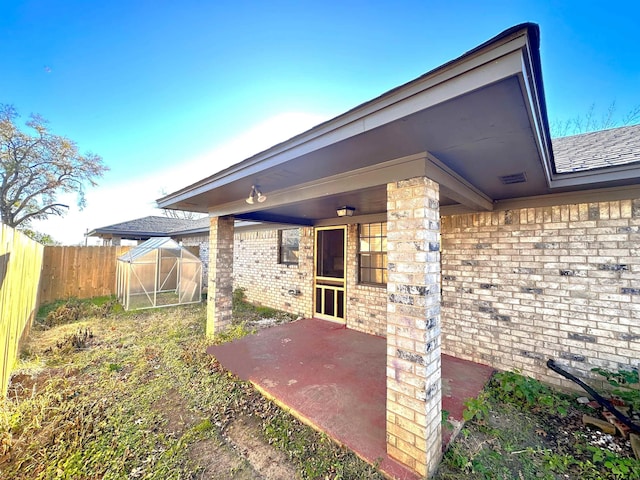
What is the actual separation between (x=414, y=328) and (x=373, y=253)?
11.6 ft

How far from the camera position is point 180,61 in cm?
622

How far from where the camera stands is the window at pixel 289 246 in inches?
285

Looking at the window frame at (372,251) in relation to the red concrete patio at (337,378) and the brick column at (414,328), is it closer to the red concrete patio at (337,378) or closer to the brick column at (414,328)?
the red concrete patio at (337,378)

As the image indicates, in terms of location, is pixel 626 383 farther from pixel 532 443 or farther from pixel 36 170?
pixel 36 170

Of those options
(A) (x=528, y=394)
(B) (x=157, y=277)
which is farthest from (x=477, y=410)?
(B) (x=157, y=277)

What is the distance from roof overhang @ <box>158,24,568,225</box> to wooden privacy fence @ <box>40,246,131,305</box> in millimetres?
8504

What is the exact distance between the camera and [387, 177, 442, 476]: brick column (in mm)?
2023

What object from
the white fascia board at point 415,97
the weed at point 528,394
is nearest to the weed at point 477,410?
the weed at point 528,394

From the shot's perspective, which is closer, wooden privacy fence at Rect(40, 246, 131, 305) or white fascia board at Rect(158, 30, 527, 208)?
white fascia board at Rect(158, 30, 527, 208)

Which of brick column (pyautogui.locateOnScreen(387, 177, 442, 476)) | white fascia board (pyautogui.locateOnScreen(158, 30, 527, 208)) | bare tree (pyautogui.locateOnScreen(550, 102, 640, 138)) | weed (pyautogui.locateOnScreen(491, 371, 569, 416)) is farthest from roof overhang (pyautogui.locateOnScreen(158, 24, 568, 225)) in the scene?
bare tree (pyautogui.locateOnScreen(550, 102, 640, 138))

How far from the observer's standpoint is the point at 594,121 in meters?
8.07

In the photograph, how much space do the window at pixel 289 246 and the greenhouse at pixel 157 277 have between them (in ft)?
11.6

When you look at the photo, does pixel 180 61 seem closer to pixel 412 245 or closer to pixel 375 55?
pixel 375 55

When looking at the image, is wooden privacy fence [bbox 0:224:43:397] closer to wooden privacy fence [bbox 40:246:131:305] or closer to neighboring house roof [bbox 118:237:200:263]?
neighboring house roof [bbox 118:237:200:263]
